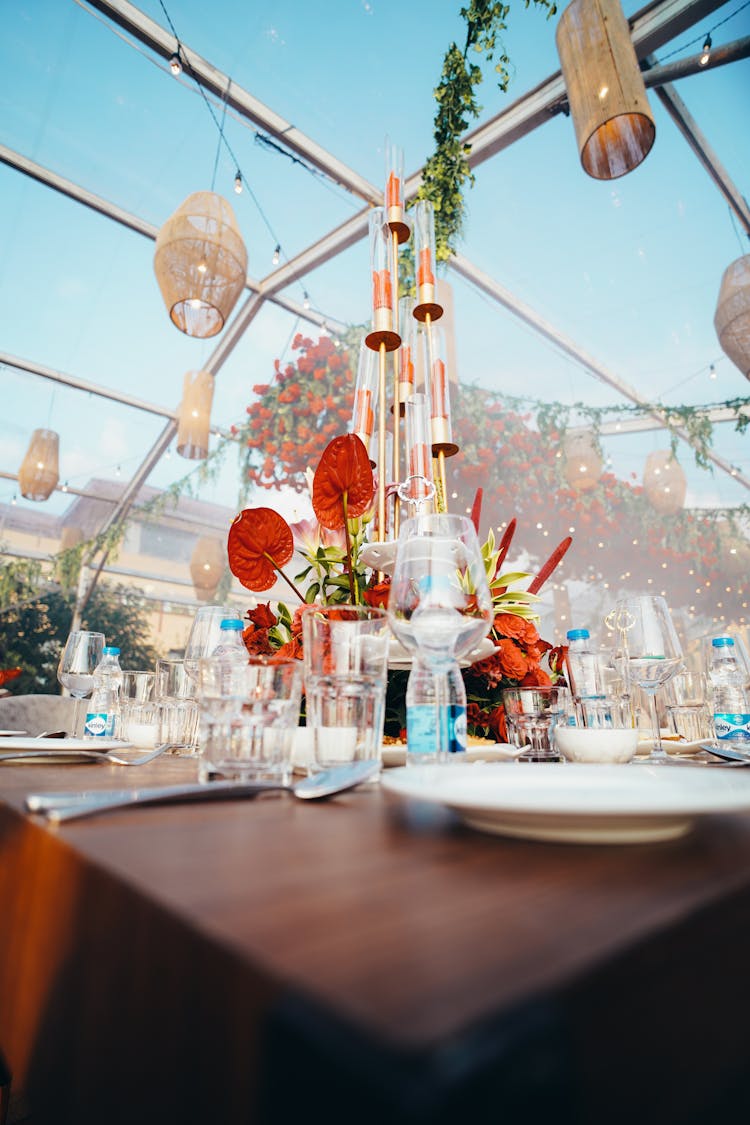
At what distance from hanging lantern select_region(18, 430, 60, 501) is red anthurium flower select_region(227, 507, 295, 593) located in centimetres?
319

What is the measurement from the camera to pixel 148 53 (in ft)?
8.64

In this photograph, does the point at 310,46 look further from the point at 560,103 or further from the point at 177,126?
the point at 560,103

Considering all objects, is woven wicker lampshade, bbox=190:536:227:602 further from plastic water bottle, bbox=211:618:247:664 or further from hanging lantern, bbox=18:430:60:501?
plastic water bottle, bbox=211:618:247:664

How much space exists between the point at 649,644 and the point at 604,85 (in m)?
1.53

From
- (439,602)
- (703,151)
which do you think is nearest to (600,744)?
(439,602)

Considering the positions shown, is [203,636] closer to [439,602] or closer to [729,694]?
[439,602]

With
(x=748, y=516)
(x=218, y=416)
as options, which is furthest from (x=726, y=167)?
(x=218, y=416)

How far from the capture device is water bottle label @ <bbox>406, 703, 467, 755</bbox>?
1.81ft

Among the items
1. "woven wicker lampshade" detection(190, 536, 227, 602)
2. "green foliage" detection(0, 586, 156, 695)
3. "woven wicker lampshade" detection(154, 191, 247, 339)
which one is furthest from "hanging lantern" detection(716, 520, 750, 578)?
"green foliage" detection(0, 586, 156, 695)

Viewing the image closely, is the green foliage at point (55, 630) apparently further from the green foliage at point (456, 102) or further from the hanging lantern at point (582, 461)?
the green foliage at point (456, 102)

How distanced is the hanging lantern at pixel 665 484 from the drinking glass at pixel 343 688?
2.91 meters

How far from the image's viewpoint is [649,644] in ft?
2.69

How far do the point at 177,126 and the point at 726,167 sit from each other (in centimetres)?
260

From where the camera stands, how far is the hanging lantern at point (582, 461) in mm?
3084
